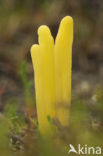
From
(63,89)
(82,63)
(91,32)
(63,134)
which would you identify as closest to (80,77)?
(82,63)

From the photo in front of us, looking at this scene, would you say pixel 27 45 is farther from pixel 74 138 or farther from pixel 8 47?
pixel 74 138

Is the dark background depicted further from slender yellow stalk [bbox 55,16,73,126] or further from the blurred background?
slender yellow stalk [bbox 55,16,73,126]
